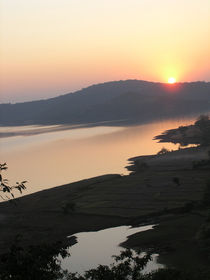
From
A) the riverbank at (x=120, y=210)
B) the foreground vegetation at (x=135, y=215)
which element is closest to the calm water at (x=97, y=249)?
the foreground vegetation at (x=135, y=215)

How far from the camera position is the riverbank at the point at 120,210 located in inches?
2608

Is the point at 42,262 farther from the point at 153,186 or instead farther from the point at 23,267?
the point at 153,186

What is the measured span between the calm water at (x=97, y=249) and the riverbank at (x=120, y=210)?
220 centimetres

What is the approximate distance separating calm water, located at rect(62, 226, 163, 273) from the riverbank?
2.20 meters

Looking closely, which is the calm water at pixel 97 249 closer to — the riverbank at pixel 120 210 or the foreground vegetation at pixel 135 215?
the foreground vegetation at pixel 135 215

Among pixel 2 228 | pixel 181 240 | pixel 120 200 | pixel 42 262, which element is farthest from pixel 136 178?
Result: pixel 42 262

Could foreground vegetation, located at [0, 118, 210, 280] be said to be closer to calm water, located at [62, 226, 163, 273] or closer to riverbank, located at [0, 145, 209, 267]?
riverbank, located at [0, 145, 209, 267]

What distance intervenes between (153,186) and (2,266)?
87.1 metres

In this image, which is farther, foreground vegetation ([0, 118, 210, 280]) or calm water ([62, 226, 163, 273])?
calm water ([62, 226, 163, 273])

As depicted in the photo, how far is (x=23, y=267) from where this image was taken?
17.1m

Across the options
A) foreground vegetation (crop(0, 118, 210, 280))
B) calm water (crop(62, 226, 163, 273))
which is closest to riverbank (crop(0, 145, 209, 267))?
foreground vegetation (crop(0, 118, 210, 280))

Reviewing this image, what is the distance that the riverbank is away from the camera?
2608 inches

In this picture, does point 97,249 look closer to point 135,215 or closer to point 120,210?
point 135,215

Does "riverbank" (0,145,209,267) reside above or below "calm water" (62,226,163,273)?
above
